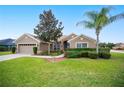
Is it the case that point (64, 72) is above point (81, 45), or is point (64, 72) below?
below

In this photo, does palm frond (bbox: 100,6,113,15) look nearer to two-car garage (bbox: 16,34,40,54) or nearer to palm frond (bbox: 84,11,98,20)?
palm frond (bbox: 84,11,98,20)

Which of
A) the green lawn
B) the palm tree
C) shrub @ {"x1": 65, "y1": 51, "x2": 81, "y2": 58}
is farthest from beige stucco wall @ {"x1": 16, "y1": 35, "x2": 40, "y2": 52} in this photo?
the palm tree

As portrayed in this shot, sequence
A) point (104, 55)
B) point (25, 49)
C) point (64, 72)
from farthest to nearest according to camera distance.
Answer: point (25, 49) < point (104, 55) < point (64, 72)

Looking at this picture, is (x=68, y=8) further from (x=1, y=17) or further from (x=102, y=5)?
(x=1, y=17)

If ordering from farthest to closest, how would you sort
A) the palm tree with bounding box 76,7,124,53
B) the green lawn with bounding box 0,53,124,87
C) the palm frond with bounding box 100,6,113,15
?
1. the palm tree with bounding box 76,7,124,53
2. the palm frond with bounding box 100,6,113,15
3. the green lawn with bounding box 0,53,124,87

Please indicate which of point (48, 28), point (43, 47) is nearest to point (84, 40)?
point (48, 28)

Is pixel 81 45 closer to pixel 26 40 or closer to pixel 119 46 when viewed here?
pixel 119 46
